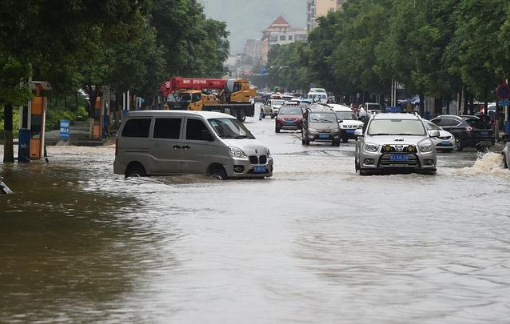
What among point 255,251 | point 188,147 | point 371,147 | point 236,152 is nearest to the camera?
point 255,251

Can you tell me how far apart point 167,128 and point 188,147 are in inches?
29.3

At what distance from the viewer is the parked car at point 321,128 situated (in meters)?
52.0

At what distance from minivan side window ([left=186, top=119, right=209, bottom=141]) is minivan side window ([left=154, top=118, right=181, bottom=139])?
0.75ft

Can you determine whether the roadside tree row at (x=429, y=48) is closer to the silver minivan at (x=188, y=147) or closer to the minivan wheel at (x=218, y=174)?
the silver minivan at (x=188, y=147)

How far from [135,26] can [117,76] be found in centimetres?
2604

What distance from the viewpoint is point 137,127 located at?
26.7 meters

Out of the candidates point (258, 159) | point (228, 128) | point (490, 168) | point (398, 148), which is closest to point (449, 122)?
point (490, 168)

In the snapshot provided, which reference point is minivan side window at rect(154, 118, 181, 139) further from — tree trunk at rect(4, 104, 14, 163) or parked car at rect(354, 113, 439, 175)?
tree trunk at rect(4, 104, 14, 163)

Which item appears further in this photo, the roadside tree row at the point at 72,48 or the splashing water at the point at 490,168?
the splashing water at the point at 490,168

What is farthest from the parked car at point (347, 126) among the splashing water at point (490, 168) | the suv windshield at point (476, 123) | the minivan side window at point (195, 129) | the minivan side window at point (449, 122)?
the minivan side window at point (195, 129)

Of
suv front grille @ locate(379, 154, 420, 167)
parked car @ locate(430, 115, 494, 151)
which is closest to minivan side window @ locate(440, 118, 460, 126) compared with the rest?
parked car @ locate(430, 115, 494, 151)

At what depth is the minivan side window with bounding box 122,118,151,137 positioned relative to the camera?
2659 centimetres

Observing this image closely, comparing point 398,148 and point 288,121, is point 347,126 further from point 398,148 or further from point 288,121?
point 398,148

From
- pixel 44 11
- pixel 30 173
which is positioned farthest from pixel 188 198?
pixel 30 173
